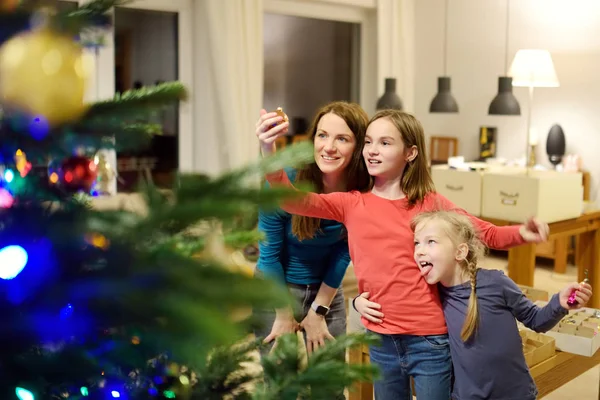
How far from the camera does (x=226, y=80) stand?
4980 millimetres

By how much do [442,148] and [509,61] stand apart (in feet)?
3.29

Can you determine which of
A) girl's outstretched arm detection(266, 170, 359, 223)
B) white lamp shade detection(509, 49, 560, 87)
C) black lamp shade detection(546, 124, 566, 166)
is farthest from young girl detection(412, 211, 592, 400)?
black lamp shade detection(546, 124, 566, 166)

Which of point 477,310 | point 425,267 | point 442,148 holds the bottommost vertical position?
point 477,310

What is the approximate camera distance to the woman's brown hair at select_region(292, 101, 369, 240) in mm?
2105

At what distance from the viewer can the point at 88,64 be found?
0.58m

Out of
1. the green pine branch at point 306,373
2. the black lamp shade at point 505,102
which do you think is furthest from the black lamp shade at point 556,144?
the green pine branch at point 306,373

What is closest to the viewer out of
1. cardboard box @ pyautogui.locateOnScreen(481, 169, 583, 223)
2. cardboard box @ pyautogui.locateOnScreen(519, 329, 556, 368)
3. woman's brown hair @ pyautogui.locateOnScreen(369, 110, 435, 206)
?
woman's brown hair @ pyautogui.locateOnScreen(369, 110, 435, 206)

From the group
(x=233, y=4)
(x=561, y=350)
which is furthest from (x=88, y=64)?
(x=233, y=4)

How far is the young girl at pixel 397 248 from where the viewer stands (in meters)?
1.93

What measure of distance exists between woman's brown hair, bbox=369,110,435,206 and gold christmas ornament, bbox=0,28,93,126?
5.06 feet

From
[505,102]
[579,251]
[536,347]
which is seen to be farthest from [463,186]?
[536,347]

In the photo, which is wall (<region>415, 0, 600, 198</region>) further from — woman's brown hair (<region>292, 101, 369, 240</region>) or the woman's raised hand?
the woman's raised hand

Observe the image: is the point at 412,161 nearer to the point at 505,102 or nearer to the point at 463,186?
the point at 463,186

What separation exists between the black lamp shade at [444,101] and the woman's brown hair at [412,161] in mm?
3567
